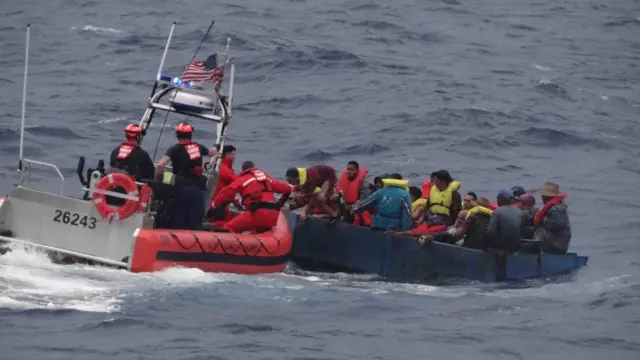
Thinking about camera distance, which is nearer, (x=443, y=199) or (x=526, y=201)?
(x=443, y=199)

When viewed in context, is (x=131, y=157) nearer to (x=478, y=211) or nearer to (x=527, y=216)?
(x=478, y=211)

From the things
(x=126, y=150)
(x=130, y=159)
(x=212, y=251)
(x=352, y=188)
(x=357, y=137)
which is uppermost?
(x=357, y=137)

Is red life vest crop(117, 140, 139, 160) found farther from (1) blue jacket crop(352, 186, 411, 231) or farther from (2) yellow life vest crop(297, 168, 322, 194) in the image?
(1) blue jacket crop(352, 186, 411, 231)

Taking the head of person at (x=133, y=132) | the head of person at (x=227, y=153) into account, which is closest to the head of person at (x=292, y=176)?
the head of person at (x=227, y=153)

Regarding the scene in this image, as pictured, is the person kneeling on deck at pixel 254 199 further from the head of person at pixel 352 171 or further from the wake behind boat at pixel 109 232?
the head of person at pixel 352 171

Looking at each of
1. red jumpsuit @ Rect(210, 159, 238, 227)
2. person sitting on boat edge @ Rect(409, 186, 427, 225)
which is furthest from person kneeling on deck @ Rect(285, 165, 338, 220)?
person sitting on boat edge @ Rect(409, 186, 427, 225)

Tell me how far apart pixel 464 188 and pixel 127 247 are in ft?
31.6

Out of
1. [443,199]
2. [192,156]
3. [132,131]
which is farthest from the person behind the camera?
[443,199]

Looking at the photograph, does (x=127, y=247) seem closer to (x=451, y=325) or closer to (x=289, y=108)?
(x=451, y=325)

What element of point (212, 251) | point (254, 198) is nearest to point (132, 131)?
point (212, 251)

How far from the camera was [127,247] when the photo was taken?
17.4 m

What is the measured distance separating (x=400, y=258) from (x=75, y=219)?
4.46 m

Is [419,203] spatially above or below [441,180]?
below

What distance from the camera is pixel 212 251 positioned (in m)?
17.8
